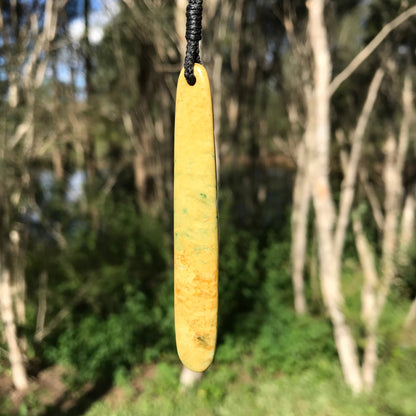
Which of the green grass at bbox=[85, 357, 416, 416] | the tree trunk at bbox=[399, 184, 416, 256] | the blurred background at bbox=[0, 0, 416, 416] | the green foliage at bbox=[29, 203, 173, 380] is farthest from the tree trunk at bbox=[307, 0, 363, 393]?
the tree trunk at bbox=[399, 184, 416, 256]

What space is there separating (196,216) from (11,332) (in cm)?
382

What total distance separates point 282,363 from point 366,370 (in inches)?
45.5

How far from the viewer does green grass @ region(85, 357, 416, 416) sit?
3.80 metres

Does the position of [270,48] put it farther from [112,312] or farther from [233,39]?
[112,312]

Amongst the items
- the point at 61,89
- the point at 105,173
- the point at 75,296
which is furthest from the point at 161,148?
the point at 105,173

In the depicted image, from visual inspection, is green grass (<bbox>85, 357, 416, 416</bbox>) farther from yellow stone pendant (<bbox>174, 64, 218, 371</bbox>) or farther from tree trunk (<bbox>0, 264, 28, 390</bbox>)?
yellow stone pendant (<bbox>174, 64, 218, 371</bbox>)

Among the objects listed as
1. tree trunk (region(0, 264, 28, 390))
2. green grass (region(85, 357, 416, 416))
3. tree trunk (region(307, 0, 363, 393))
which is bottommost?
green grass (region(85, 357, 416, 416))

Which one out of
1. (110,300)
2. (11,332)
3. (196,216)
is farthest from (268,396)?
(196,216)

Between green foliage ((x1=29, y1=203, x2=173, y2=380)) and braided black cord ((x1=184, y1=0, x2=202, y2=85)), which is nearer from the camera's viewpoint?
braided black cord ((x1=184, y1=0, x2=202, y2=85))

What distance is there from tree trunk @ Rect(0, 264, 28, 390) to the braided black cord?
3.57m

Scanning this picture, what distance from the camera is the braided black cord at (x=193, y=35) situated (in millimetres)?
883

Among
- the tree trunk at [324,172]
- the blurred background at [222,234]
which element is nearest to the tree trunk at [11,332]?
the blurred background at [222,234]

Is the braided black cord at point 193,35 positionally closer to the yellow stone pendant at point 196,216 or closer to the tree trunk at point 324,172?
the yellow stone pendant at point 196,216

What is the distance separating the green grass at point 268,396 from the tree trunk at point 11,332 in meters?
0.96
